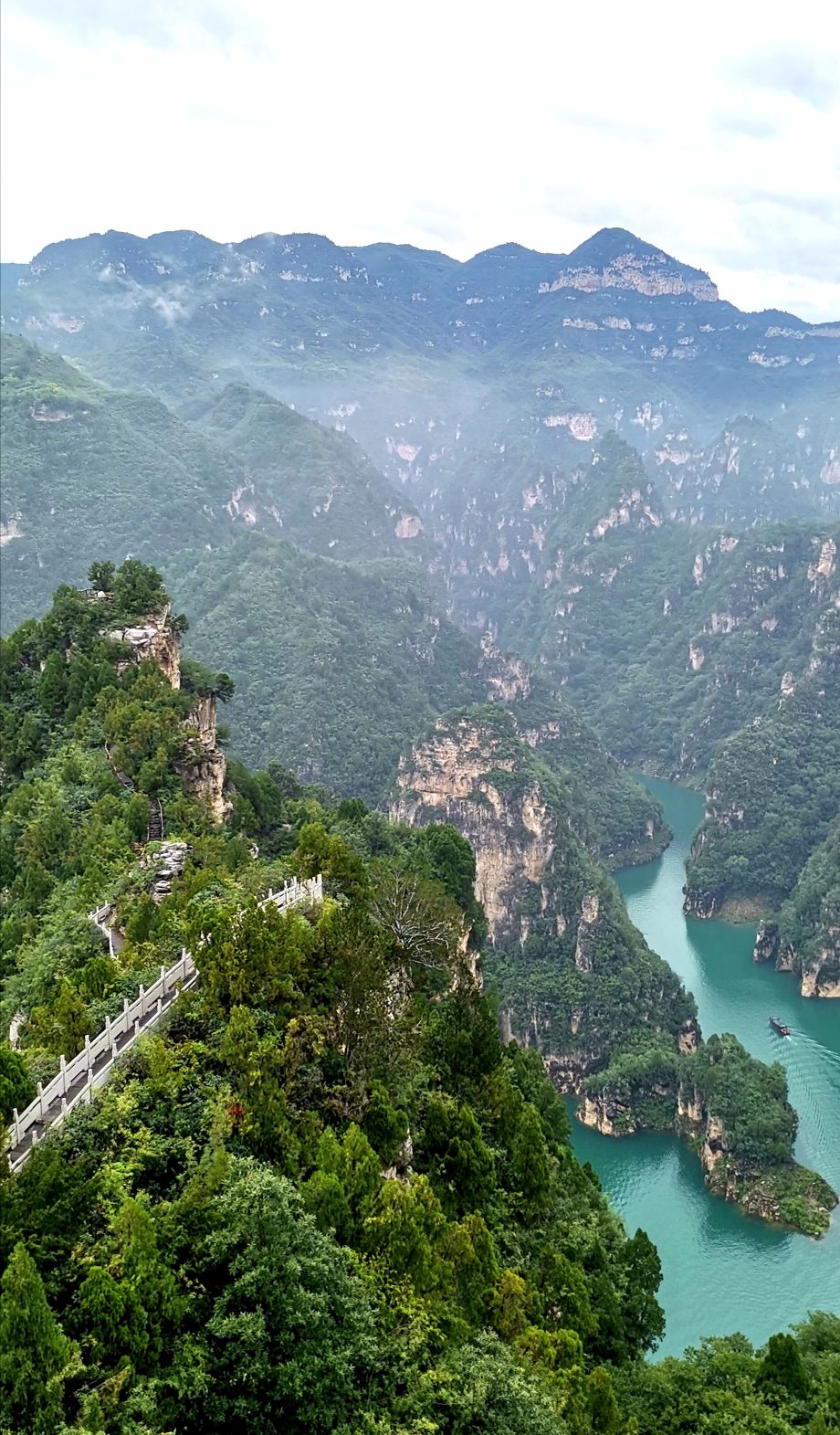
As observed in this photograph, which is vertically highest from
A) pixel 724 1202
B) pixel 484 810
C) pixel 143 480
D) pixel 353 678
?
pixel 143 480

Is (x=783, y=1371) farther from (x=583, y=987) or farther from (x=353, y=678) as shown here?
(x=353, y=678)

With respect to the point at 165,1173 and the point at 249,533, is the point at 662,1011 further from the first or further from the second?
the point at 249,533

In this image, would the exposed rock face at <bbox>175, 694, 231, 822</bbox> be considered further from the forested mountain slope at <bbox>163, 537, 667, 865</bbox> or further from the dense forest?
the forested mountain slope at <bbox>163, 537, 667, 865</bbox>

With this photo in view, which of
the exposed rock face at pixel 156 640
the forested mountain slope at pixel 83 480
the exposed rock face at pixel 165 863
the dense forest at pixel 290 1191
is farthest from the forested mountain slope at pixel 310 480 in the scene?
the dense forest at pixel 290 1191

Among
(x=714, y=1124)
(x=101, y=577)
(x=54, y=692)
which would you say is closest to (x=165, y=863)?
(x=54, y=692)

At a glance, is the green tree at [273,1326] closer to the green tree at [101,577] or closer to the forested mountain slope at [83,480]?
the green tree at [101,577]

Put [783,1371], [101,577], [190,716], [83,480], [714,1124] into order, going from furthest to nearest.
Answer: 1. [83,480]
2. [714,1124]
3. [101,577]
4. [190,716]
5. [783,1371]
